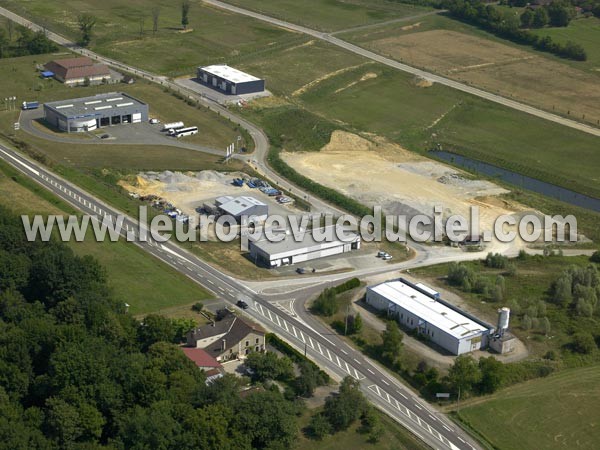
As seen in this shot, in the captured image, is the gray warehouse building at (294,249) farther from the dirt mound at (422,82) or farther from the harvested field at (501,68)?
the dirt mound at (422,82)

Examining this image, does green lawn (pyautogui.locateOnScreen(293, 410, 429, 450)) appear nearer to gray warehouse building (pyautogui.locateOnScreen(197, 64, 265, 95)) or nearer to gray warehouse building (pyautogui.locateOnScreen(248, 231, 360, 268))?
gray warehouse building (pyautogui.locateOnScreen(248, 231, 360, 268))

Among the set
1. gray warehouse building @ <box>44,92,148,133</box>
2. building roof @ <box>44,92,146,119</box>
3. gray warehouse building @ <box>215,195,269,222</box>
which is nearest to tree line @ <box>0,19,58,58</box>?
building roof @ <box>44,92,146,119</box>

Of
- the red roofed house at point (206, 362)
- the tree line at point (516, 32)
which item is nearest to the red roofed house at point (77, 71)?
the tree line at point (516, 32)

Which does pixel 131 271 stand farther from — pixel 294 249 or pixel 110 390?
pixel 110 390

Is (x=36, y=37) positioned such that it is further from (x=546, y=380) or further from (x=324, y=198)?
(x=546, y=380)

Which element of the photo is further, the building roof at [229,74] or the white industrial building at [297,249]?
the building roof at [229,74]

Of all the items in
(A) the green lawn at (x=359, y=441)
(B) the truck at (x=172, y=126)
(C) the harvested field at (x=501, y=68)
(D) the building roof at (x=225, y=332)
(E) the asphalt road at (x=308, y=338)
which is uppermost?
(C) the harvested field at (x=501, y=68)

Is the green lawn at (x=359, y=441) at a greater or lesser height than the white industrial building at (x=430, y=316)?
lesser
